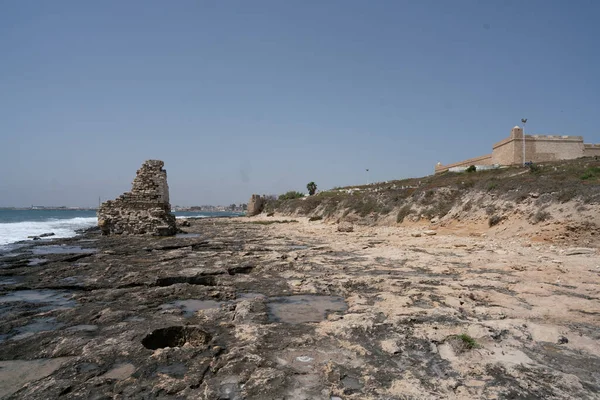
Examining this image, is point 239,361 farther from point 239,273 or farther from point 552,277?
point 552,277

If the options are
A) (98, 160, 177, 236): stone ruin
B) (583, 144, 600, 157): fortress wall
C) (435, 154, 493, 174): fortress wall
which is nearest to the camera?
(98, 160, 177, 236): stone ruin

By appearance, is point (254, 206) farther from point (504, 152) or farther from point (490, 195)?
point (490, 195)

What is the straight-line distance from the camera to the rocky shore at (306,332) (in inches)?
112

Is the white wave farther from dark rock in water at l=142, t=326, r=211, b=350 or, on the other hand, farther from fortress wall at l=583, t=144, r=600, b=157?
fortress wall at l=583, t=144, r=600, b=157

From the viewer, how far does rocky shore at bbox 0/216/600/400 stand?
285 cm

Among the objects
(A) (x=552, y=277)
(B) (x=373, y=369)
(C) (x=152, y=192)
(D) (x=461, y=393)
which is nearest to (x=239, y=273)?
(B) (x=373, y=369)

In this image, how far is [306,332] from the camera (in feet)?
13.2

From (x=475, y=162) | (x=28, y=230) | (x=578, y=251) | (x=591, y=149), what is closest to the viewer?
(x=578, y=251)

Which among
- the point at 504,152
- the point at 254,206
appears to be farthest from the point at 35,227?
the point at 504,152

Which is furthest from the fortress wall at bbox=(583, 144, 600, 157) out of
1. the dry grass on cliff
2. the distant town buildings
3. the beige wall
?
the dry grass on cliff

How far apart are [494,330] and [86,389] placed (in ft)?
13.4

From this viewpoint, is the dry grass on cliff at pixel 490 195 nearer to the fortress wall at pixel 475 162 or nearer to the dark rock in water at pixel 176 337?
the dark rock in water at pixel 176 337

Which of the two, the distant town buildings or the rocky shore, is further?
the distant town buildings

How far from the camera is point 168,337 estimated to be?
4062 mm
